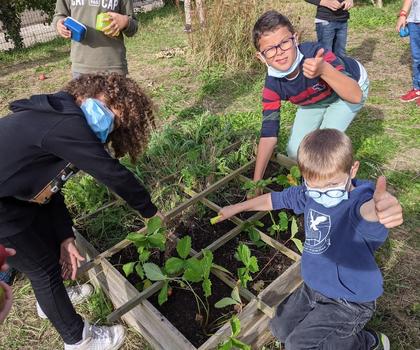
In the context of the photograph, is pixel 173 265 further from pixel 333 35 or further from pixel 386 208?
pixel 333 35

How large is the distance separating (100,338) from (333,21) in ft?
13.6

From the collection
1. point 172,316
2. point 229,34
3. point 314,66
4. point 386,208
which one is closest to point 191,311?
point 172,316

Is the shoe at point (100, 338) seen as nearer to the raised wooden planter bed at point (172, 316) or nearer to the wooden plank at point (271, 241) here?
the raised wooden planter bed at point (172, 316)

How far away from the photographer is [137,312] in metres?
2.10

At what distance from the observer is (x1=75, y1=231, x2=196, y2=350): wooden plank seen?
6.09 ft

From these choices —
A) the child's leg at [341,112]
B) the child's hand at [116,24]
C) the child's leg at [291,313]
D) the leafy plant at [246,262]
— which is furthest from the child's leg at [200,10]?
the child's leg at [291,313]

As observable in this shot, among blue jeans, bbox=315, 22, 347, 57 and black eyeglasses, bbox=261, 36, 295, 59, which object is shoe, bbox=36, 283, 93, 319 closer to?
black eyeglasses, bbox=261, 36, 295, 59

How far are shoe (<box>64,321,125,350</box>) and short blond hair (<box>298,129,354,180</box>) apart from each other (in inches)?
54.4

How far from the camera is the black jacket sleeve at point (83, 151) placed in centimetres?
163

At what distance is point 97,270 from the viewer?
91.9 inches

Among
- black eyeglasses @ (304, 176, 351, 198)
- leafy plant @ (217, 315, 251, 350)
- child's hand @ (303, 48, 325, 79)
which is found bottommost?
leafy plant @ (217, 315, 251, 350)

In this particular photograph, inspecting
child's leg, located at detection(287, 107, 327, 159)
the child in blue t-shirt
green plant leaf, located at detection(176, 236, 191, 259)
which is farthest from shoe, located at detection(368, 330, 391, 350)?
child's leg, located at detection(287, 107, 327, 159)

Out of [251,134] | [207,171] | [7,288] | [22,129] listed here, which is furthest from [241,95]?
[7,288]

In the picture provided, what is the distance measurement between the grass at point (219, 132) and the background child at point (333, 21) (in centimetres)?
78
